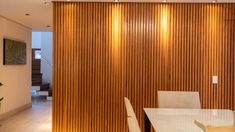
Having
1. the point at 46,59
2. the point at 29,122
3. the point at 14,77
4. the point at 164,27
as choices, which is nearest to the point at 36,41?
the point at 46,59

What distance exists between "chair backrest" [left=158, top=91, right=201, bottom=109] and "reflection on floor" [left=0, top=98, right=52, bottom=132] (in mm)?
2727

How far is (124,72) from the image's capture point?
14.6 feet

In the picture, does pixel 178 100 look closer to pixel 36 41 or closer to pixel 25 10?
pixel 25 10

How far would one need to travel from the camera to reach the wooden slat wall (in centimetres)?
442

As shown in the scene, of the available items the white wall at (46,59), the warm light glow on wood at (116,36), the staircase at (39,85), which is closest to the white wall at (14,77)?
the staircase at (39,85)

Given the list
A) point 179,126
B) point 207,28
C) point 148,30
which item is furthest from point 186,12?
point 179,126

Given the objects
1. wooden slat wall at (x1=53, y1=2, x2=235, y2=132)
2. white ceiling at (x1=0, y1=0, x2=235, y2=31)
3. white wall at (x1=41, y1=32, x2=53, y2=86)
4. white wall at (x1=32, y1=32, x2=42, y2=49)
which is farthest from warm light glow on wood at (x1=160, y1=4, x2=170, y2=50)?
white wall at (x1=32, y1=32, x2=42, y2=49)

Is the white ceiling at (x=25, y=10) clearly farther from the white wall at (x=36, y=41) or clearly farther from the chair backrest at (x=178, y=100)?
the white wall at (x=36, y=41)

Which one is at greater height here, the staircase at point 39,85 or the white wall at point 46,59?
the white wall at point 46,59

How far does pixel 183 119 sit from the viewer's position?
8.31 feet

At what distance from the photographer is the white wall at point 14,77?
20.0 ft

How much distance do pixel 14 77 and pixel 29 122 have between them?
1436mm

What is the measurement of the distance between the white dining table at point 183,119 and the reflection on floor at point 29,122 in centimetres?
308

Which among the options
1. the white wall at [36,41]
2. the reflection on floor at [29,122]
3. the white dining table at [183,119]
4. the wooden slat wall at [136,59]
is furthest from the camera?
the white wall at [36,41]
